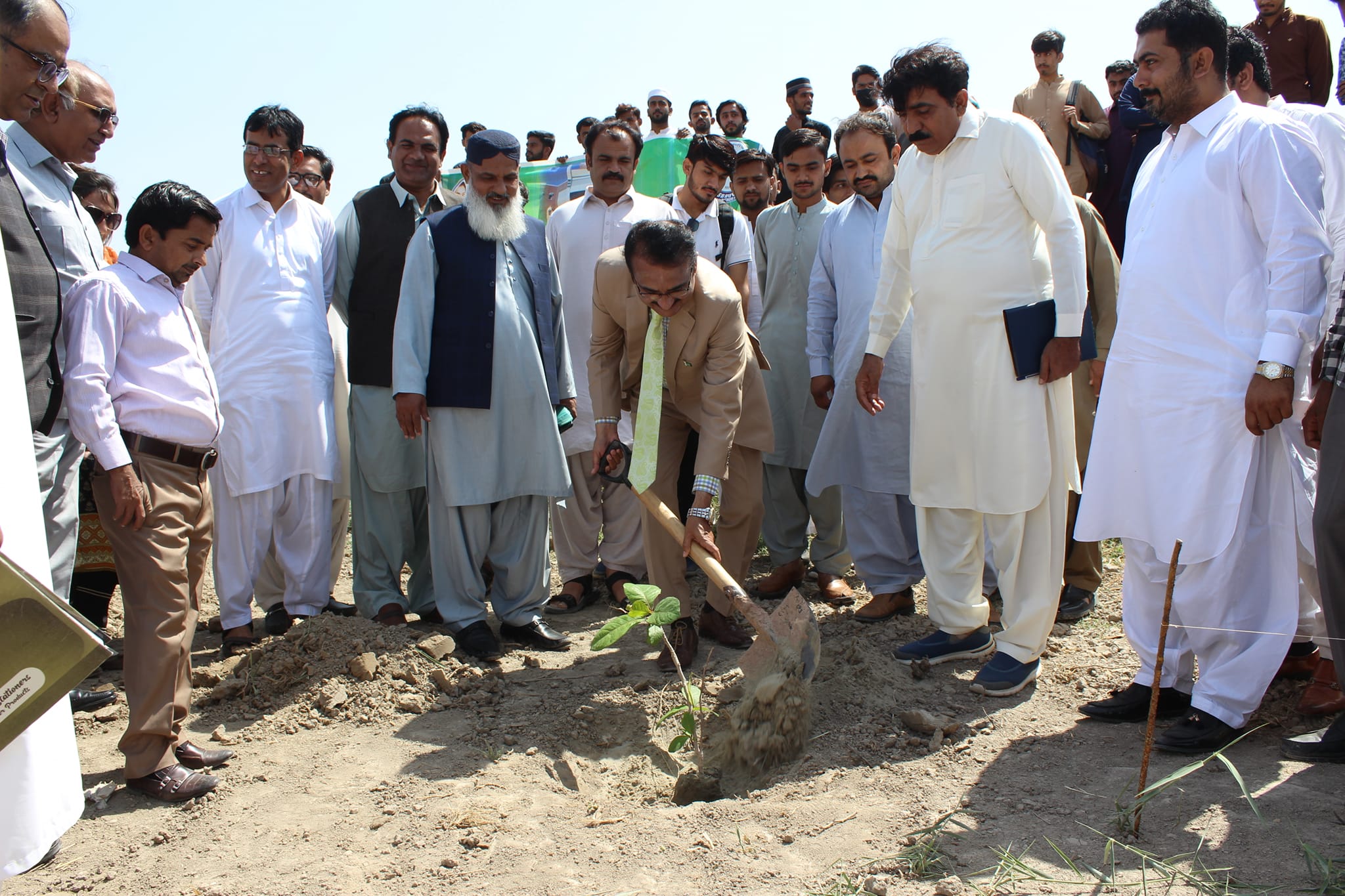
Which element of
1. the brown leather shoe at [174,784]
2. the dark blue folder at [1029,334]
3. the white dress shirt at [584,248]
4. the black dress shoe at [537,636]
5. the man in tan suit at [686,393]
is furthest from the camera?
the white dress shirt at [584,248]

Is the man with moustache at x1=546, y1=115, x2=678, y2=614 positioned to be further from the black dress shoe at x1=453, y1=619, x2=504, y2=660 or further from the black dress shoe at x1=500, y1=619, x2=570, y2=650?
the black dress shoe at x1=453, y1=619, x2=504, y2=660

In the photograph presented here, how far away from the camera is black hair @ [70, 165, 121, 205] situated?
184 inches

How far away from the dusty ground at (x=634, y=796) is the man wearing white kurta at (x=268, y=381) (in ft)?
2.06

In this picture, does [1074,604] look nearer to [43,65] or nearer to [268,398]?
[268,398]

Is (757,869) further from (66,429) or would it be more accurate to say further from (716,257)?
(716,257)

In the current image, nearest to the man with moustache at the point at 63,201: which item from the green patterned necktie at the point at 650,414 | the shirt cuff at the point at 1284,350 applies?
the green patterned necktie at the point at 650,414

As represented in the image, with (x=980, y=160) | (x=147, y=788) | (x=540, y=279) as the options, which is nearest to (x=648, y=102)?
(x=540, y=279)

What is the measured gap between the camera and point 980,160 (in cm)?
330

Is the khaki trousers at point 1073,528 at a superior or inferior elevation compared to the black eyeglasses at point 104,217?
inferior

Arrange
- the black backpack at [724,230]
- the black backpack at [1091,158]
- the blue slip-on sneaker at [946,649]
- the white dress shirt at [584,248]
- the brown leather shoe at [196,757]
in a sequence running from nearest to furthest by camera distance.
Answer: the brown leather shoe at [196,757]
the blue slip-on sneaker at [946,649]
the white dress shirt at [584,248]
the black backpack at [724,230]
the black backpack at [1091,158]

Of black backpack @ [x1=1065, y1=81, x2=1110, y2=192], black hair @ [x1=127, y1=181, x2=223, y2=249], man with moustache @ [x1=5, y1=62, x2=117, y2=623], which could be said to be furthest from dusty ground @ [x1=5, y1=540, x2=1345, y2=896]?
black backpack @ [x1=1065, y1=81, x2=1110, y2=192]

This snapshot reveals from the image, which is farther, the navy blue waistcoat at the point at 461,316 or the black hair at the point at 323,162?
the black hair at the point at 323,162

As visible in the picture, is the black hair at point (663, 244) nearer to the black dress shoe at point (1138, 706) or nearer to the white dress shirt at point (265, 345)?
the white dress shirt at point (265, 345)

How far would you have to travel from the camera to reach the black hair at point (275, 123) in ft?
13.6
